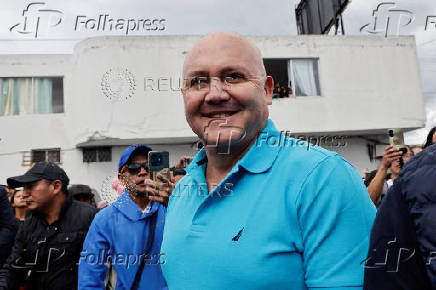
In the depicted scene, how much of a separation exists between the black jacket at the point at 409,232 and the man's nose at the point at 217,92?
2.50 feet

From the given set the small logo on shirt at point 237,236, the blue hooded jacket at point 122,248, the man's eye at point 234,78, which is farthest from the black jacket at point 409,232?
the blue hooded jacket at point 122,248

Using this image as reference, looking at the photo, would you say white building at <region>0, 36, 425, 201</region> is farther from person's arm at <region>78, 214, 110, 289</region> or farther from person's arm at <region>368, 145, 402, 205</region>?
person's arm at <region>78, 214, 110, 289</region>

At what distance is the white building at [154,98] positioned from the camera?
12500mm

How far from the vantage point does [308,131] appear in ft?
44.0

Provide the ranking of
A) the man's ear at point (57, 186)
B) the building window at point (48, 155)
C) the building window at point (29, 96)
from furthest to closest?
the building window at point (29, 96)
the building window at point (48, 155)
the man's ear at point (57, 186)

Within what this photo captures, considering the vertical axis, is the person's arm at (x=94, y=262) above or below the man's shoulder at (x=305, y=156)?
below

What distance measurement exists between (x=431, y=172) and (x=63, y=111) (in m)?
13.9

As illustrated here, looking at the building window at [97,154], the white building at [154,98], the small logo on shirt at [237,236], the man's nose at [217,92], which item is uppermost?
the white building at [154,98]

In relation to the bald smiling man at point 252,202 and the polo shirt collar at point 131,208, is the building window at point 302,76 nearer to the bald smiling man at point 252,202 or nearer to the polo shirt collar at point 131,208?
the polo shirt collar at point 131,208

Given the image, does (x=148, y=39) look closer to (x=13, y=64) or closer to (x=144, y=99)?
(x=144, y=99)

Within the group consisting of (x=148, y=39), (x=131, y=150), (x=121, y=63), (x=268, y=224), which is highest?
(x=148, y=39)

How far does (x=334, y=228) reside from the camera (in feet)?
3.85

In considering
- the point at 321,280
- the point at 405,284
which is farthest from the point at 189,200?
the point at 405,284

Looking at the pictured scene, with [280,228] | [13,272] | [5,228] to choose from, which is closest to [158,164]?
[280,228]
